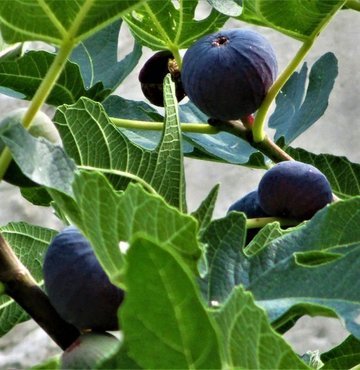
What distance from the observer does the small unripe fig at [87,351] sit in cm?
52

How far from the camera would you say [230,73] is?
84 cm

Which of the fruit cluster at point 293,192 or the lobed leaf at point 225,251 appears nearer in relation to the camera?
the lobed leaf at point 225,251

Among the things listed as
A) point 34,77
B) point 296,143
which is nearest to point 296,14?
point 34,77

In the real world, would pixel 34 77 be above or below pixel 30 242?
above

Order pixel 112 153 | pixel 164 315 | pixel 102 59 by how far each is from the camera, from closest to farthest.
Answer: pixel 164 315
pixel 112 153
pixel 102 59

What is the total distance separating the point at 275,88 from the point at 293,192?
0.09m

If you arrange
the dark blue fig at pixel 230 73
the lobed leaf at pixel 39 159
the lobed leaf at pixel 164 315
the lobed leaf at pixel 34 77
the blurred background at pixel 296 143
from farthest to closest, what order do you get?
the blurred background at pixel 296 143
the lobed leaf at pixel 34 77
the dark blue fig at pixel 230 73
the lobed leaf at pixel 39 159
the lobed leaf at pixel 164 315

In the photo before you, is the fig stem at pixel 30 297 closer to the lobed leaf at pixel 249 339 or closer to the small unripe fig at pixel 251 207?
the lobed leaf at pixel 249 339

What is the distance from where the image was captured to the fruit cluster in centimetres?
85

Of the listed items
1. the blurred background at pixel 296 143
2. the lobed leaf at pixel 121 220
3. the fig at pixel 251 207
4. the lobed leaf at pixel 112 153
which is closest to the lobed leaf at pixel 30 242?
the lobed leaf at pixel 112 153

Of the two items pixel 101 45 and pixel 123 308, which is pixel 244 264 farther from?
pixel 101 45

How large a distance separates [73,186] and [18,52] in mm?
484

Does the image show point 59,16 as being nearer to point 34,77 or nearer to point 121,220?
point 121,220

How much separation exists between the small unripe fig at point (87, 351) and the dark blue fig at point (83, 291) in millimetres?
14
